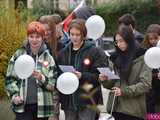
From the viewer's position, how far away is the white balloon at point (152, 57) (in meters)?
5.89

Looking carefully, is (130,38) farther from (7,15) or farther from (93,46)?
(7,15)

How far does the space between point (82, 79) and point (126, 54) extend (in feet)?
1.74

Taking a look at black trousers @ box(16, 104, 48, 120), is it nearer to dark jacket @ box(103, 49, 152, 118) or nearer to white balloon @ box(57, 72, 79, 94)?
white balloon @ box(57, 72, 79, 94)

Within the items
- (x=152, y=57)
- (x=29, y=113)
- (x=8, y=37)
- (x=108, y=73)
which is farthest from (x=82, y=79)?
(x=8, y=37)

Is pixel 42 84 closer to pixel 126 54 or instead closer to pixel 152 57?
pixel 126 54

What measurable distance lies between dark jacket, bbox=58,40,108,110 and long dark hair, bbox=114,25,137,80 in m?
0.16

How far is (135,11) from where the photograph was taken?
24484 mm

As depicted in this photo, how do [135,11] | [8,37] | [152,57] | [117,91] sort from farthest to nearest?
[135,11] → [8,37] → [117,91] → [152,57]

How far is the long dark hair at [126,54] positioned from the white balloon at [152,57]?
30cm

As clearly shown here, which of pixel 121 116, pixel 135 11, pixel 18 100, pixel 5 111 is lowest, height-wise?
pixel 135 11

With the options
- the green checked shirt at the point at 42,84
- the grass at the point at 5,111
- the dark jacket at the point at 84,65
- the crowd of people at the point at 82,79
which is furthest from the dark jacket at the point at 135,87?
the grass at the point at 5,111

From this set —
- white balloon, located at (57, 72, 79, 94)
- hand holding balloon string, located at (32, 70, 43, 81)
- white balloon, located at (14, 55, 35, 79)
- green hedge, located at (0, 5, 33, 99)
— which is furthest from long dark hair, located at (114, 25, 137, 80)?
green hedge, located at (0, 5, 33, 99)

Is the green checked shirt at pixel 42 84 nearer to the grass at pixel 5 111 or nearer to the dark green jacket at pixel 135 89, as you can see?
the dark green jacket at pixel 135 89

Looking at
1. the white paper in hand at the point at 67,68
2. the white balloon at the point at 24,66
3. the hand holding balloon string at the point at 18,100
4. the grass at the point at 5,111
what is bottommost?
the grass at the point at 5,111
